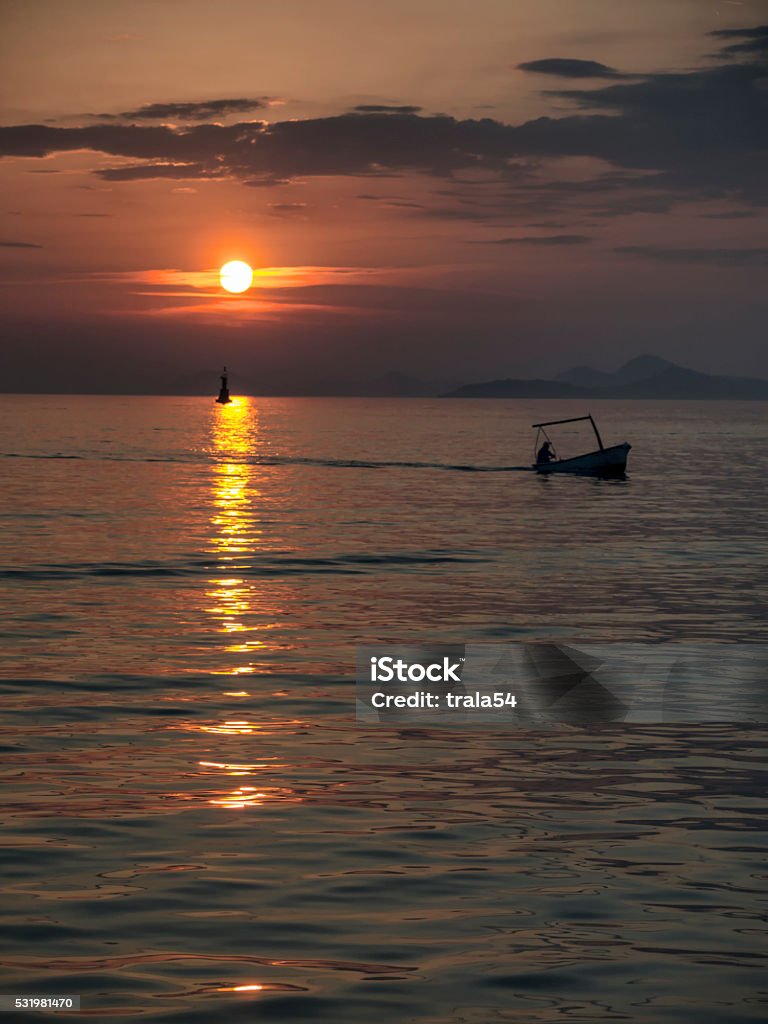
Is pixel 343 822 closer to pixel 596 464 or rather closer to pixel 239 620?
pixel 239 620

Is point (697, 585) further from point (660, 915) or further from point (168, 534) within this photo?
point (660, 915)

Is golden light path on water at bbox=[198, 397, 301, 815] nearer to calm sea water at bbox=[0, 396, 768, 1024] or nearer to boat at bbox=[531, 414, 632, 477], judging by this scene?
calm sea water at bbox=[0, 396, 768, 1024]

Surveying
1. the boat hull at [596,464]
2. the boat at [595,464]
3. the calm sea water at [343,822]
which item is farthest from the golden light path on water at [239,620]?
the boat hull at [596,464]

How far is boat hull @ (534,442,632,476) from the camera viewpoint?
99.9 meters

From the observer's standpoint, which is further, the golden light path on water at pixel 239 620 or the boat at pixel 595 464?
the boat at pixel 595 464

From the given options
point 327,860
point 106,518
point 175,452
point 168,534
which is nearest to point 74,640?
point 327,860

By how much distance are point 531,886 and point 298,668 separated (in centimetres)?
1275

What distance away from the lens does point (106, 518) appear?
204 feet

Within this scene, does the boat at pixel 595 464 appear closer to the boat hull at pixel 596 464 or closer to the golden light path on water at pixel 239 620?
the boat hull at pixel 596 464

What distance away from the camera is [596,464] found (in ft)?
334

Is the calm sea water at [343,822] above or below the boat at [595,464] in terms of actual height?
below

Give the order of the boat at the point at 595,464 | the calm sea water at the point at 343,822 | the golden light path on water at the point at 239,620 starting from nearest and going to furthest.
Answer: the calm sea water at the point at 343,822 → the golden light path on water at the point at 239,620 → the boat at the point at 595,464

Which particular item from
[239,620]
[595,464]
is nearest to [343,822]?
[239,620]

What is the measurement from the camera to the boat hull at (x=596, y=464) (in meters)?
99.9
